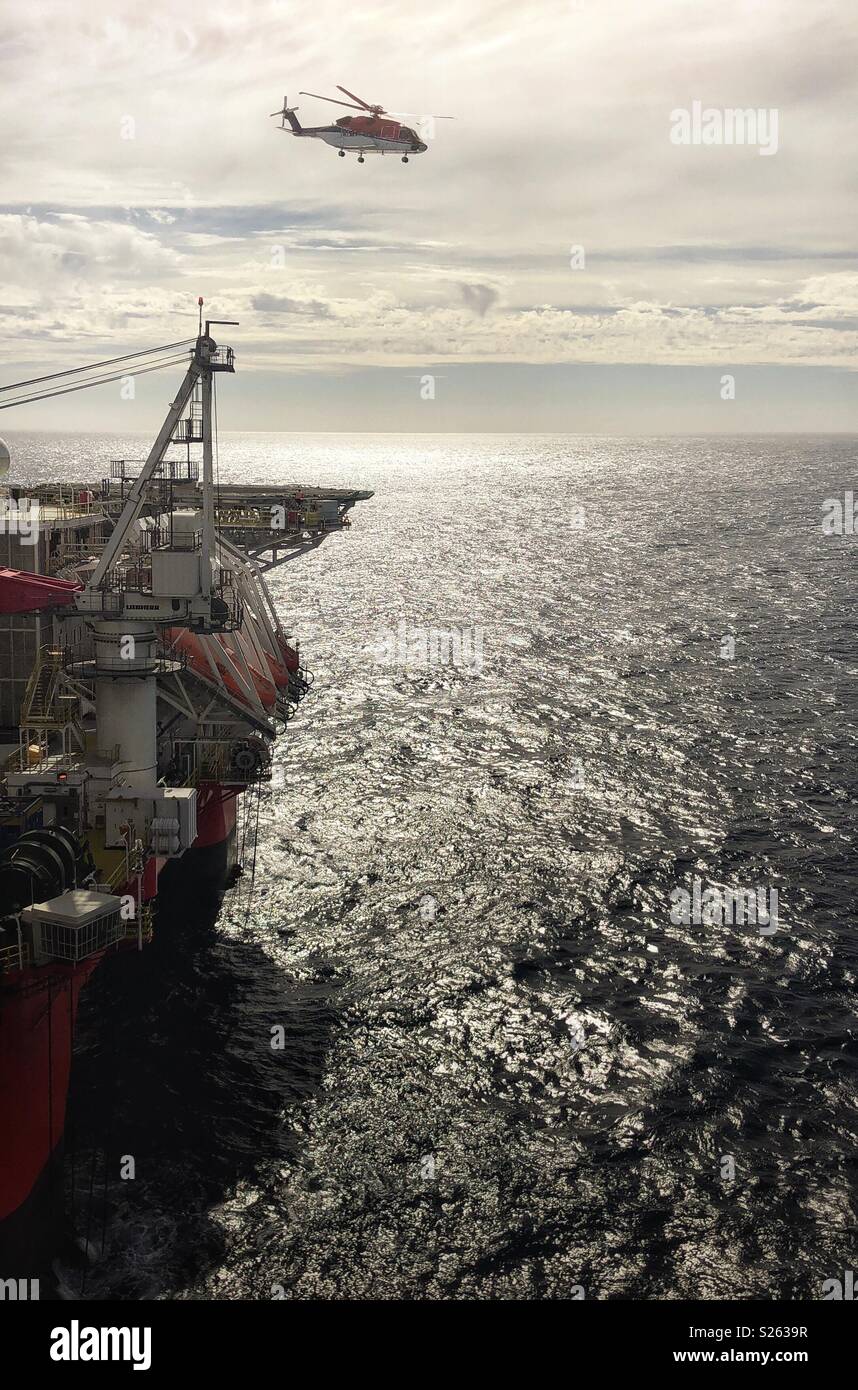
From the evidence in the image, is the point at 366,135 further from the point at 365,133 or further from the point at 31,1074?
the point at 31,1074

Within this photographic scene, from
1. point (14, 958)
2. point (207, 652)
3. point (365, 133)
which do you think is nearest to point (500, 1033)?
point (14, 958)

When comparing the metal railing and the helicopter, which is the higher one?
the helicopter

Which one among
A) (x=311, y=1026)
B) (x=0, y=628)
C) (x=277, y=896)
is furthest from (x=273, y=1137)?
(x=0, y=628)

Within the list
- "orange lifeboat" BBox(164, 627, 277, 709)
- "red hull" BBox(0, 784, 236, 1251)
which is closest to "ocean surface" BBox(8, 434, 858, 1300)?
"red hull" BBox(0, 784, 236, 1251)

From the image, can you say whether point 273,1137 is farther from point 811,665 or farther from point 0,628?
point 811,665

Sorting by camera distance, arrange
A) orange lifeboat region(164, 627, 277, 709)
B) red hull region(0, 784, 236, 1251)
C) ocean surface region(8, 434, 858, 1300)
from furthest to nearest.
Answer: orange lifeboat region(164, 627, 277, 709), red hull region(0, 784, 236, 1251), ocean surface region(8, 434, 858, 1300)

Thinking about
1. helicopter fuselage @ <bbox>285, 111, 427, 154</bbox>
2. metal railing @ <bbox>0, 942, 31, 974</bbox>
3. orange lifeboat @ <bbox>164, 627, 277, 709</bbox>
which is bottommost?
metal railing @ <bbox>0, 942, 31, 974</bbox>

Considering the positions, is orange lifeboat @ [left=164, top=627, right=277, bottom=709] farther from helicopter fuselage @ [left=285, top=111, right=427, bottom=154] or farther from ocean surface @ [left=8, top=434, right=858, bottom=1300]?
helicopter fuselage @ [left=285, top=111, right=427, bottom=154]
